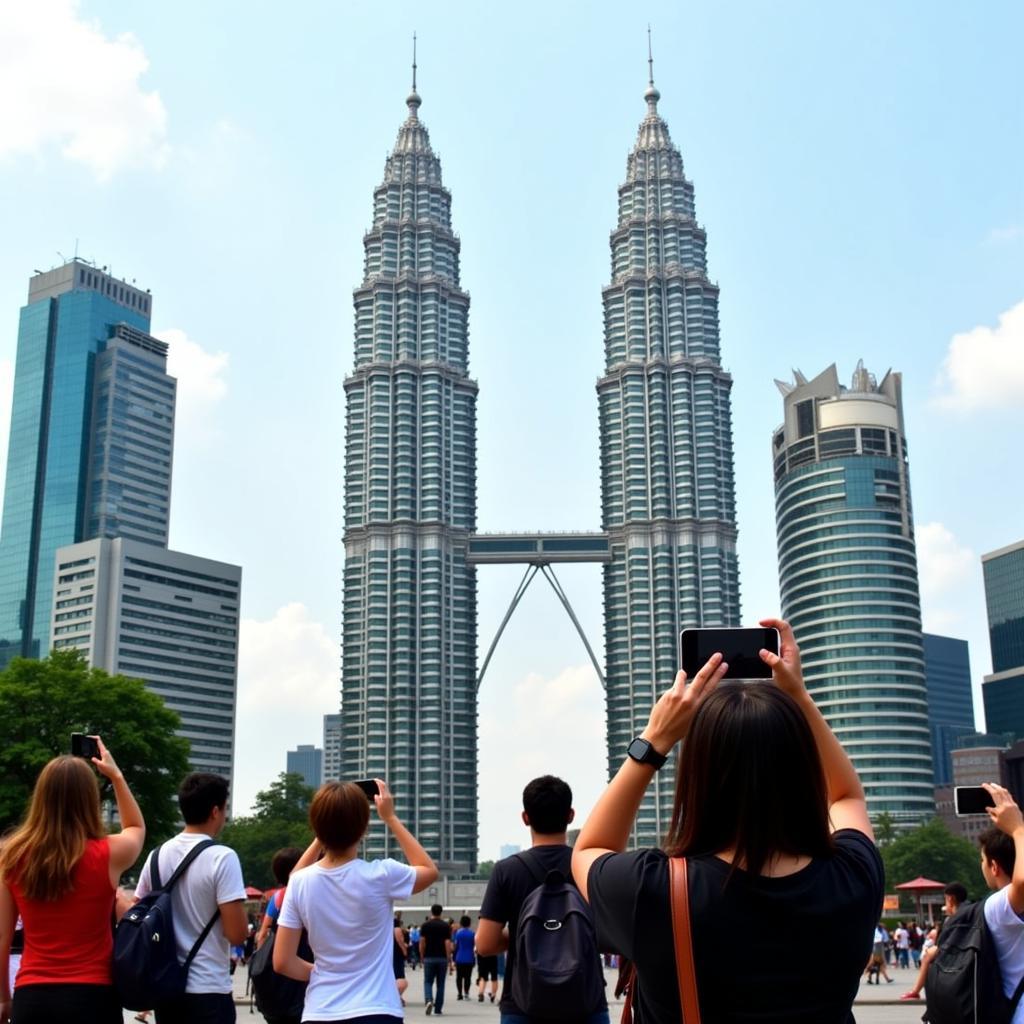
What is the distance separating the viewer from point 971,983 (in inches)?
243

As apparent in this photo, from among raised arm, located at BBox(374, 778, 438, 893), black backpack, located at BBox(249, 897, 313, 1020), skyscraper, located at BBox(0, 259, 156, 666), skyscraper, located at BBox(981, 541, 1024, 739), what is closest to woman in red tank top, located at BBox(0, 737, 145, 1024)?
raised arm, located at BBox(374, 778, 438, 893)

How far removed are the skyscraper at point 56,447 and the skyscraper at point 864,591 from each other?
88635 millimetres

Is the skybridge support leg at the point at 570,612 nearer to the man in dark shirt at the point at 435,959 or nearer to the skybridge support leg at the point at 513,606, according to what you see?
the skybridge support leg at the point at 513,606

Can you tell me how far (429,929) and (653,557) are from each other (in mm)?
119446

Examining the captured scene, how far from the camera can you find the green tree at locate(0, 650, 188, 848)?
2082 inches

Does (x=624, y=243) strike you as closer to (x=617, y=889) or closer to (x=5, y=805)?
(x=5, y=805)

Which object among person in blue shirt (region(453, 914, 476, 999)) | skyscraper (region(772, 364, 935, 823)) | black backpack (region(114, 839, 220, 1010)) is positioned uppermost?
skyscraper (region(772, 364, 935, 823))

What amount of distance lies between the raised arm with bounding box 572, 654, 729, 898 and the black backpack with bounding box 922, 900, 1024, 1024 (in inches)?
139

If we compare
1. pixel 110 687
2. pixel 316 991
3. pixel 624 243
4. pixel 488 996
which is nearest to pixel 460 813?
pixel 624 243

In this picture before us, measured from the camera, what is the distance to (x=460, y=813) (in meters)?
137

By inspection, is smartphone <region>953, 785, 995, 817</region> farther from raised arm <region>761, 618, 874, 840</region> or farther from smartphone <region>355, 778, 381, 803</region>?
smartphone <region>355, 778, 381, 803</region>

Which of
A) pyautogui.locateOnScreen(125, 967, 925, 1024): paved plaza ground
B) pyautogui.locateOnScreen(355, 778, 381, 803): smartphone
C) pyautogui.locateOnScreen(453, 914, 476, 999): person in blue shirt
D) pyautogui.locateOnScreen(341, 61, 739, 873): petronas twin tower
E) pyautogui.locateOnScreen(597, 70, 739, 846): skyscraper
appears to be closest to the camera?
pyautogui.locateOnScreen(355, 778, 381, 803): smartphone

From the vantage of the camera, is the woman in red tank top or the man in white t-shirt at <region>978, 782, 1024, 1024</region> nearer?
the man in white t-shirt at <region>978, 782, 1024, 1024</region>

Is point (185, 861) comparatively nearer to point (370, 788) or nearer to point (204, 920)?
point (204, 920)
